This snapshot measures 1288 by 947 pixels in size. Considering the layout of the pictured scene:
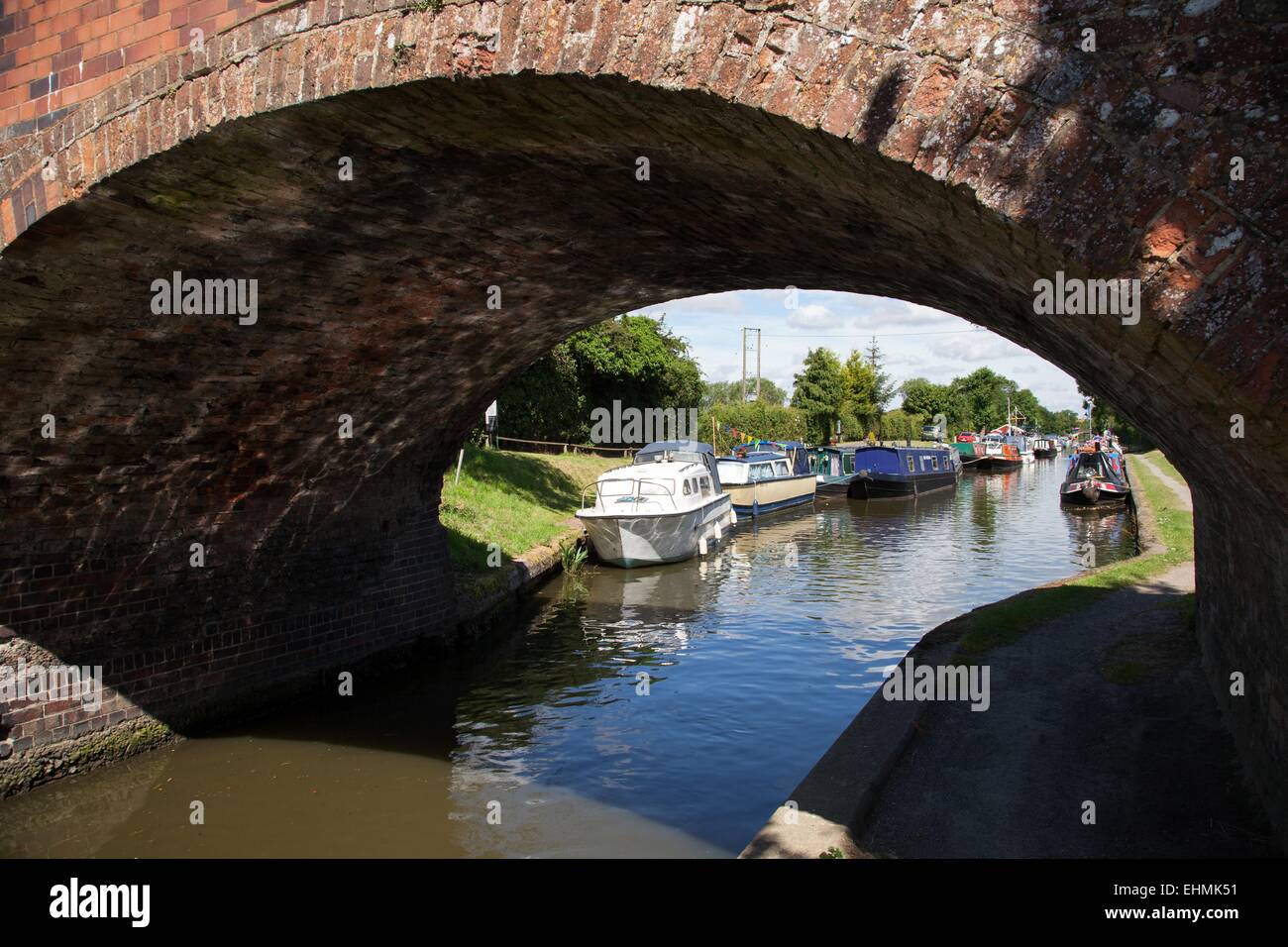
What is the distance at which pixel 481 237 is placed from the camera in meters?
6.26

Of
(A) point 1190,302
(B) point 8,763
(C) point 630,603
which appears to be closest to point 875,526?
(C) point 630,603

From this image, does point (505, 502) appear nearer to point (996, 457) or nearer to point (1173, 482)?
point (1173, 482)

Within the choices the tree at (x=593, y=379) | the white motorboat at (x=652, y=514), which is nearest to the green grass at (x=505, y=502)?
the white motorboat at (x=652, y=514)

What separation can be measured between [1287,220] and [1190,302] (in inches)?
11.8

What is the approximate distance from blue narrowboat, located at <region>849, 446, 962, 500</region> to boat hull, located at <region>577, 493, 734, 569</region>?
596 inches

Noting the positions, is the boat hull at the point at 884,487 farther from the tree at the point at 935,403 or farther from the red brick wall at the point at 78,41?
the tree at the point at 935,403

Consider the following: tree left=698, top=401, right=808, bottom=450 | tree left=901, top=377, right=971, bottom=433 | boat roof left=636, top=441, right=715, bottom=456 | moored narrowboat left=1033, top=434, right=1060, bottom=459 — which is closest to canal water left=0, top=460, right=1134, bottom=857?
boat roof left=636, top=441, right=715, bottom=456

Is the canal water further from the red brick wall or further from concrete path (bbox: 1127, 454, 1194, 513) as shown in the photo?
concrete path (bbox: 1127, 454, 1194, 513)

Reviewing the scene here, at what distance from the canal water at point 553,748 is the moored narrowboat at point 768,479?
10604mm

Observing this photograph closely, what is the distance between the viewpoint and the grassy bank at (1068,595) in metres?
9.48

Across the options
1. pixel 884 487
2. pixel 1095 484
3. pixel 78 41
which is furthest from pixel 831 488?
pixel 78 41

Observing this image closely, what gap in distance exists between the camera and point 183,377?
6969 mm

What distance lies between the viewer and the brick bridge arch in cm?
270

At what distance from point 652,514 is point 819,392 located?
36566 mm
